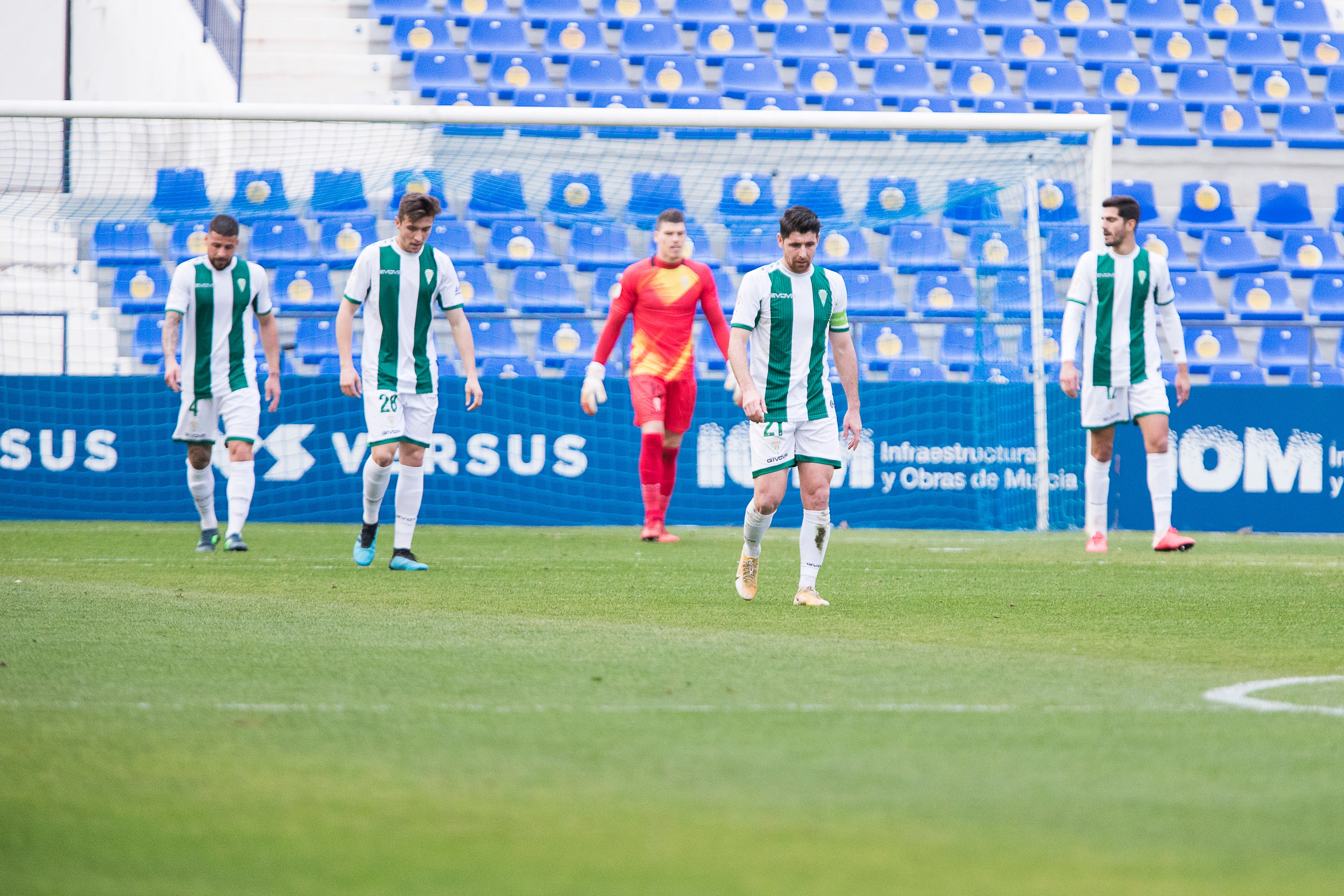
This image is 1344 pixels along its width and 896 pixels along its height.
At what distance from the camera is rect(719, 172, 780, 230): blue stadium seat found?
13.0m

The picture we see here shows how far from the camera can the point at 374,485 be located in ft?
24.5

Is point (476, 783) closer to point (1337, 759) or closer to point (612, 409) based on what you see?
point (1337, 759)

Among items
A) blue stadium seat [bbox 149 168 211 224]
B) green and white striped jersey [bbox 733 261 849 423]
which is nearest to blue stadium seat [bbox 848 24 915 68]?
blue stadium seat [bbox 149 168 211 224]

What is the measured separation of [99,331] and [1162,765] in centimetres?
1082

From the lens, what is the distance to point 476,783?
9.10 feet

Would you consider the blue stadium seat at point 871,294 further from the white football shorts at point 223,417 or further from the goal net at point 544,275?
the white football shorts at point 223,417

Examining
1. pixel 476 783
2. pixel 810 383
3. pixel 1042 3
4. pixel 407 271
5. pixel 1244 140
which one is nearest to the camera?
pixel 476 783

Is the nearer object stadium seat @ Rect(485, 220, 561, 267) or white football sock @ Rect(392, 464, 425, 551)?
white football sock @ Rect(392, 464, 425, 551)

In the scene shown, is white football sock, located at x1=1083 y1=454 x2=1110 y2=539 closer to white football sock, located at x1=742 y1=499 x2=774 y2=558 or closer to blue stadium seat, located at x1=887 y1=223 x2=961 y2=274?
white football sock, located at x1=742 y1=499 x2=774 y2=558

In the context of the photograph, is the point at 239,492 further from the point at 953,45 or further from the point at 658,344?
the point at 953,45

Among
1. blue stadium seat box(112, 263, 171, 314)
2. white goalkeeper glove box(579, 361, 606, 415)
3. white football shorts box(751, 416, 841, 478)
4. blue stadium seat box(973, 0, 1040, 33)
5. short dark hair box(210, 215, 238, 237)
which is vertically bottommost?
white football shorts box(751, 416, 841, 478)

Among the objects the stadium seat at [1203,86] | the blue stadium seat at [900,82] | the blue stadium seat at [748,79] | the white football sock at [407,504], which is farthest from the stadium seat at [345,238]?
the stadium seat at [1203,86]

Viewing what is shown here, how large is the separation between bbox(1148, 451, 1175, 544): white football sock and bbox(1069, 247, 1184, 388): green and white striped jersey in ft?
1.58

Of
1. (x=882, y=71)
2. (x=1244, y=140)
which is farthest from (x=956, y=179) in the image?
(x=1244, y=140)
